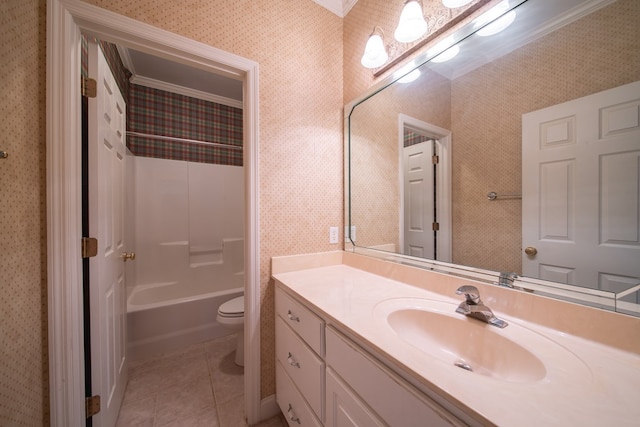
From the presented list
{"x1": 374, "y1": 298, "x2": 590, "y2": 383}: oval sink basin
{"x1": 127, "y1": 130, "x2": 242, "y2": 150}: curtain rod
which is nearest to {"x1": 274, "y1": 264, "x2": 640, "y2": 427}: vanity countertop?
{"x1": 374, "y1": 298, "x2": 590, "y2": 383}: oval sink basin

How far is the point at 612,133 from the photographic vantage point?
62 cm

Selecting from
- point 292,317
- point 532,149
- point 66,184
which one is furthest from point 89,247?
point 532,149

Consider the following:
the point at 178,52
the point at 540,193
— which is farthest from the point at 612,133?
the point at 178,52

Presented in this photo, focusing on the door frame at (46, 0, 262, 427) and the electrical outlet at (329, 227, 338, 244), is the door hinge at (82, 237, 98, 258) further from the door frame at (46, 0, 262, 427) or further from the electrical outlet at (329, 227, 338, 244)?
the electrical outlet at (329, 227, 338, 244)

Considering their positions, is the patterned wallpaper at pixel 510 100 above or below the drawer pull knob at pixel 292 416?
above

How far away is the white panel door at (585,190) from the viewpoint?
602 mm

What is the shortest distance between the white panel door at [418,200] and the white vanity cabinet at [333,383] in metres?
0.63

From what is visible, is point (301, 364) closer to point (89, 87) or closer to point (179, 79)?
point (89, 87)

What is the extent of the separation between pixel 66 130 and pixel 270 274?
1064mm

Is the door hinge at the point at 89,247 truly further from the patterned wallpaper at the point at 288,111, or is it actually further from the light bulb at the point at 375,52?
the light bulb at the point at 375,52

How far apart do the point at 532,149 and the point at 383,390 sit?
897 millimetres

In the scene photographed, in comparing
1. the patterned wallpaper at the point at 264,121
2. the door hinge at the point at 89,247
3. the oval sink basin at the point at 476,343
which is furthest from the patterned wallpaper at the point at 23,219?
the oval sink basin at the point at 476,343

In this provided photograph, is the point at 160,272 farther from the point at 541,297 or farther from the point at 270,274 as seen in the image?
the point at 541,297

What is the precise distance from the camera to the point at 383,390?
0.59 metres
